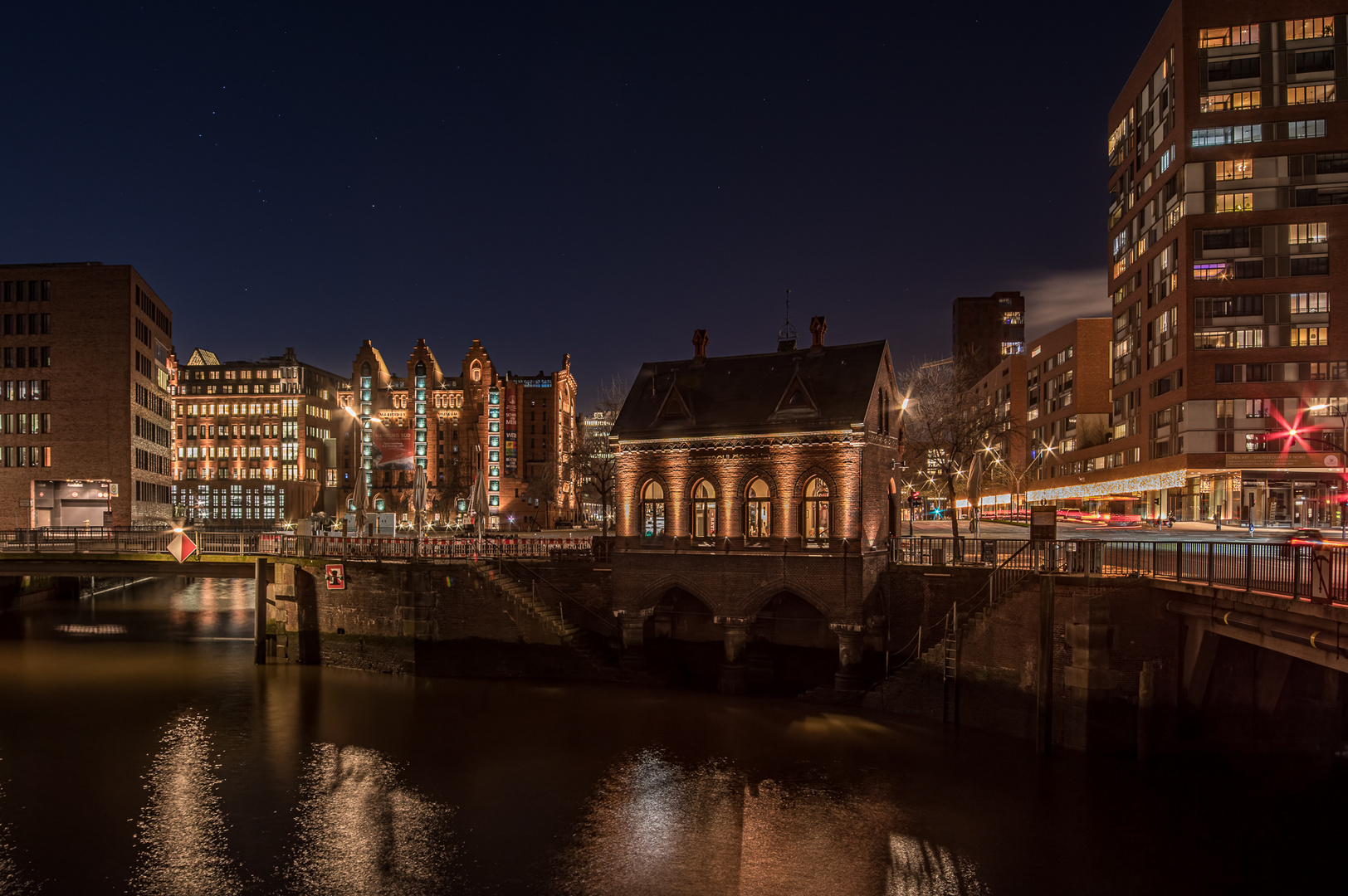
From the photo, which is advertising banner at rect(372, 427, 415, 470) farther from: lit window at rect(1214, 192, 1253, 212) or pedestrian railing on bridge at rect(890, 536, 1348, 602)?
lit window at rect(1214, 192, 1253, 212)

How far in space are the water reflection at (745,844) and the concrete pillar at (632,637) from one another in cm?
988

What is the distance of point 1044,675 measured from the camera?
23.6m

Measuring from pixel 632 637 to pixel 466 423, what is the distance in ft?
343

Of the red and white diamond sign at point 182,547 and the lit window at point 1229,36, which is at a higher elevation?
the lit window at point 1229,36

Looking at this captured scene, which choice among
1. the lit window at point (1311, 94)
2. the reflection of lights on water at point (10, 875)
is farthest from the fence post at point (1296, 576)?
the lit window at point (1311, 94)

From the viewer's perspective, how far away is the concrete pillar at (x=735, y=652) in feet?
101

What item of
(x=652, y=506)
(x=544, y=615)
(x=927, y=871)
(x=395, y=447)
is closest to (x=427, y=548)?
(x=544, y=615)

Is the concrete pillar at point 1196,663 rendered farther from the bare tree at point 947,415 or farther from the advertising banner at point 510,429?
the advertising banner at point 510,429

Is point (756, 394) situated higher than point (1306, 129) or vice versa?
point (1306, 129)

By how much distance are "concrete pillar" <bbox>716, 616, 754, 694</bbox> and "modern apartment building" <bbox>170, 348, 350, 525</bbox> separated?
402ft

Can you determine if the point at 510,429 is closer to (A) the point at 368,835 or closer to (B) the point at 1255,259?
(B) the point at 1255,259

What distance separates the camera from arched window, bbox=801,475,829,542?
99.2ft

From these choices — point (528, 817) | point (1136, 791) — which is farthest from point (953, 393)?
point (528, 817)

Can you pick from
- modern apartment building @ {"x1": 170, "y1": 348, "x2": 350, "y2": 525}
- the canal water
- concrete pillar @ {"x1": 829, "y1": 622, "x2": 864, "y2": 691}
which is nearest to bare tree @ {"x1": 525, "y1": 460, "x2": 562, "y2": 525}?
modern apartment building @ {"x1": 170, "y1": 348, "x2": 350, "y2": 525}
